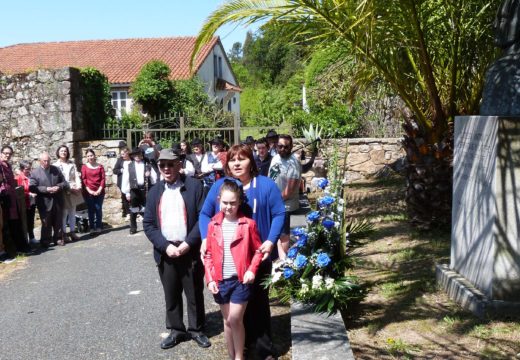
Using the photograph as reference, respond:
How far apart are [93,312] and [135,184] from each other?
14.9 ft

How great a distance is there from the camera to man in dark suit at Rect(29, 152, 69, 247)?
28.9ft

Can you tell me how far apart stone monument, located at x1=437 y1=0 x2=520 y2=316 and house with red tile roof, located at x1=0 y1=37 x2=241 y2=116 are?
23964mm

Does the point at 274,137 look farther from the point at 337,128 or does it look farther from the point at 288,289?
the point at 337,128

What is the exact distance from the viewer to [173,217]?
4438 millimetres

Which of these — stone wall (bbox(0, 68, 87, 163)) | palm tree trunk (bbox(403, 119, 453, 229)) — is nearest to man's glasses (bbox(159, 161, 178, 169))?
palm tree trunk (bbox(403, 119, 453, 229))

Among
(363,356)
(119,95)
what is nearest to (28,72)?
(363,356)

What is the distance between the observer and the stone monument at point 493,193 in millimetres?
4207

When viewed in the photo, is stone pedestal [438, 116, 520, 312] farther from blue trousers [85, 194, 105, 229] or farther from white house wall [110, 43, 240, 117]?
white house wall [110, 43, 240, 117]

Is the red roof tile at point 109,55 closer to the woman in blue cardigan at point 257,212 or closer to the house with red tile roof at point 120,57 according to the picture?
the house with red tile roof at point 120,57

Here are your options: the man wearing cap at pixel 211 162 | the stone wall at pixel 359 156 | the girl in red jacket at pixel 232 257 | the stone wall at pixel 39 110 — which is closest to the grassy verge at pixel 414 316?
the girl in red jacket at pixel 232 257

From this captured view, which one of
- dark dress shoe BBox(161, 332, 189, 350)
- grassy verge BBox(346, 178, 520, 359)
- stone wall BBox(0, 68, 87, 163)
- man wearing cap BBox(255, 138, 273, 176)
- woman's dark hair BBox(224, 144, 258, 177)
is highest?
stone wall BBox(0, 68, 87, 163)

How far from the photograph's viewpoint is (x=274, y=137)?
9.13 meters

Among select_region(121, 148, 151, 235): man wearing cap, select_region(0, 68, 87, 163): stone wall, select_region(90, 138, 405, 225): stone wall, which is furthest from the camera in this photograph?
select_region(90, 138, 405, 225): stone wall

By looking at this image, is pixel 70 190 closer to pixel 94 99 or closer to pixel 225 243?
pixel 94 99
